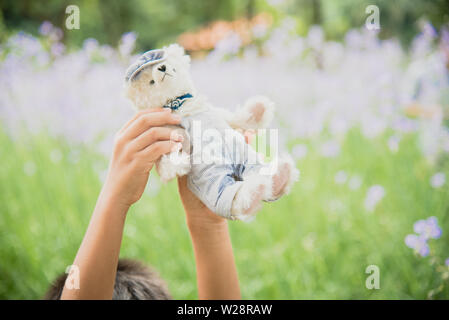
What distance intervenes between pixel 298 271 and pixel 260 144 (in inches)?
27.1

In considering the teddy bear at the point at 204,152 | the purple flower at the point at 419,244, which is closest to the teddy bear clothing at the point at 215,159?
the teddy bear at the point at 204,152

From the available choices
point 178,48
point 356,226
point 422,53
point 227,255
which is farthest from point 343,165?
point 178,48

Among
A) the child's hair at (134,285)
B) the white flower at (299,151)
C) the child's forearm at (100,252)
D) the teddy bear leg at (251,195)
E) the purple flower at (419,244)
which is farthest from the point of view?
the white flower at (299,151)

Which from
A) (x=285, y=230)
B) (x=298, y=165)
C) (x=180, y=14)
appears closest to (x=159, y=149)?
(x=285, y=230)

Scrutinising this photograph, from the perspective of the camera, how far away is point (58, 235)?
1.27 meters

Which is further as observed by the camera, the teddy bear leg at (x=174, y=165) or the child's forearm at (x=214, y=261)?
the child's forearm at (x=214, y=261)

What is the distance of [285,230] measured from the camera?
1.19 metres

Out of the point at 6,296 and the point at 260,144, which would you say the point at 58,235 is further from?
the point at 260,144

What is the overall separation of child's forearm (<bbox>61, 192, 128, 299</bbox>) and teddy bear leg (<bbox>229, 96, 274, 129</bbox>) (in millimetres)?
192

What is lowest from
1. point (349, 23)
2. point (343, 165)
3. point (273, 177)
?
point (273, 177)

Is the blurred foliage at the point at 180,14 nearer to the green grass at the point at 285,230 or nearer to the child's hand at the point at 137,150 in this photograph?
the green grass at the point at 285,230

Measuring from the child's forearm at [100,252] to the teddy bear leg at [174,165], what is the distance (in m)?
0.09

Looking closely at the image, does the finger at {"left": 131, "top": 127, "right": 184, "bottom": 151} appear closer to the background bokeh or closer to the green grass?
the background bokeh

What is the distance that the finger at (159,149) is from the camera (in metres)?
0.44
